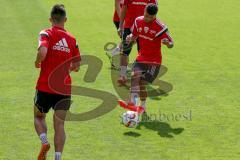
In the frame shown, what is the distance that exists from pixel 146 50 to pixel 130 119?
1485 millimetres

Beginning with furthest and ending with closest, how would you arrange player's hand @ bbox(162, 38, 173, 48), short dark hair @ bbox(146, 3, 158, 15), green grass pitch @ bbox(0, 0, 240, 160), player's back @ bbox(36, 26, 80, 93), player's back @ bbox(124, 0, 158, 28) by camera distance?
player's back @ bbox(124, 0, 158, 28) → player's hand @ bbox(162, 38, 173, 48) → short dark hair @ bbox(146, 3, 158, 15) → green grass pitch @ bbox(0, 0, 240, 160) → player's back @ bbox(36, 26, 80, 93)

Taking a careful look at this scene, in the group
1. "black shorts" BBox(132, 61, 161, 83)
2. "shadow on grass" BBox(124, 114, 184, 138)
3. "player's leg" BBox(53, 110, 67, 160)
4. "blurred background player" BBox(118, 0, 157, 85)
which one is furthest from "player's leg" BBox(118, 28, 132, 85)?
"player's leg" BBox(53, 110, 67, 160)

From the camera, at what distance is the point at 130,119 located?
417 inches

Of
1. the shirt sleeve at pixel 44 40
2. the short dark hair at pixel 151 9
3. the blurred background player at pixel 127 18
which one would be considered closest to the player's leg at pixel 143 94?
the short dark hair at pixel 151 9

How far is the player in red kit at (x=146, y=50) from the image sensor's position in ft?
36.0

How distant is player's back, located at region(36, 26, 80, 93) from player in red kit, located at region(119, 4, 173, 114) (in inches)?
115

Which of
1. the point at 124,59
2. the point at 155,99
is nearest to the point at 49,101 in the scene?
the point at 155,99

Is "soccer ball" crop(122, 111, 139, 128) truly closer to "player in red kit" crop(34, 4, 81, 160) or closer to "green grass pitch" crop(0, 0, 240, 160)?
"green grass pitch" crop(0, 0, 240, 160)

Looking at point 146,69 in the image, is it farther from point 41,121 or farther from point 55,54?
point 55,54

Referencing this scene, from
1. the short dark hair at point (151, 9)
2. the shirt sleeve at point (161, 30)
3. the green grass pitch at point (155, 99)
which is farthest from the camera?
the shirt sleeve at point (161, 30)

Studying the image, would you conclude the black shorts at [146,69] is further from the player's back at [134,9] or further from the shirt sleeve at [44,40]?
the shirt sleeve at [44,40]

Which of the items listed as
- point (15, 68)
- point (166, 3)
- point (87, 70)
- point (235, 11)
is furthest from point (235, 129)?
point (166, 3)

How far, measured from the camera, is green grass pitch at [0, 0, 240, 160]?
9523 millimetres

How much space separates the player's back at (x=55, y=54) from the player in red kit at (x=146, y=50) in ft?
9.56
